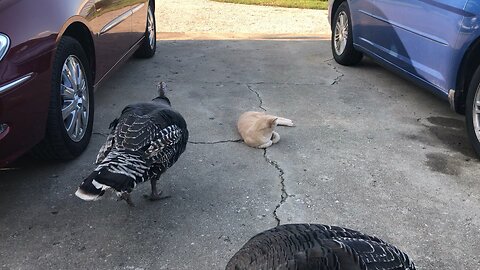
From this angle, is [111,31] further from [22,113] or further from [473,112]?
[473,112]

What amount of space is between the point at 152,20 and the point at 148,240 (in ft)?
16.0

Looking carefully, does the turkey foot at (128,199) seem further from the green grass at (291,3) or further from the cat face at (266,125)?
the green grass at (291,3)

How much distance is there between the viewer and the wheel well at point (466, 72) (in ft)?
14.2

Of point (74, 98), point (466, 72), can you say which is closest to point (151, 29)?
point (74, 98)

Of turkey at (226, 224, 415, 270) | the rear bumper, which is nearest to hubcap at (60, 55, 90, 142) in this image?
the rear bumper

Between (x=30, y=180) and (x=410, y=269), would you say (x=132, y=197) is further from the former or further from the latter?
(x=410, y=269)

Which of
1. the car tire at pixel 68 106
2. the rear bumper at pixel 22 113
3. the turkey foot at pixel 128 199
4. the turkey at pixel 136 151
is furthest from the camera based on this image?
the car tire at pixel 68 106

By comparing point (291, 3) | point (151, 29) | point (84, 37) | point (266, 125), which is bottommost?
point (291, 3)

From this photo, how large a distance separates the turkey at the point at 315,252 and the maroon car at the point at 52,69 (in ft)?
5.92

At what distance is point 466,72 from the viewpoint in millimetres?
4496

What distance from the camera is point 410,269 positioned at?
6.97 feet

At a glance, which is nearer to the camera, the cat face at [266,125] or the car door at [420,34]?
the cat face at [266,125]

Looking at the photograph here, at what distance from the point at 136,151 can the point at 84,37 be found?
165 cm

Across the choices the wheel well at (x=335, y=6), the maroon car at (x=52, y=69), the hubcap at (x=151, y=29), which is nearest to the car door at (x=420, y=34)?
the wheel well at (x=335, y=6)
